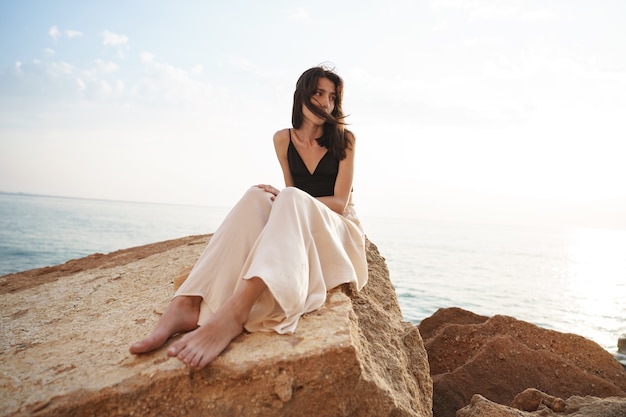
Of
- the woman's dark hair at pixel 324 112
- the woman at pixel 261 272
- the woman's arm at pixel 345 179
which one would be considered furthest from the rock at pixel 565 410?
the woman's dark hair at pixel 324 112

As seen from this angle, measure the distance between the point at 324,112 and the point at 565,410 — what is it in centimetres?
284

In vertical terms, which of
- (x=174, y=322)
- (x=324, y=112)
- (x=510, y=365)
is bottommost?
(x=510, y=365)

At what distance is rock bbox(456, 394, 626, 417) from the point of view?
2812 mm

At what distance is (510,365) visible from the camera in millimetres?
4145

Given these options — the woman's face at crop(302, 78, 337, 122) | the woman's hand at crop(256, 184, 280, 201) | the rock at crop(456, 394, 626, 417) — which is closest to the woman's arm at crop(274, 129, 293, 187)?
the woman's face at crop(302, 78, 337, 122)

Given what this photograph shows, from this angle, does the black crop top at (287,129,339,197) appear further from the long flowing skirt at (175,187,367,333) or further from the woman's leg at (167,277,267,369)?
the woman's leg at (167,277,267,369)

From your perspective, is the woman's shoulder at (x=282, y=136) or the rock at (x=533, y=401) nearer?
the rock at (x=533, y=401)

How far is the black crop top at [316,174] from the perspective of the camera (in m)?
3.67

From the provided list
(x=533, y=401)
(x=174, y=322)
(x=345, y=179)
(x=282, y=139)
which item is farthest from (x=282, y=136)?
(x=533, y=401)

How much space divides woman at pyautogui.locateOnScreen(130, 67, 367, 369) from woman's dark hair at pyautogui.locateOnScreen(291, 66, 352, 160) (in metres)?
0.51

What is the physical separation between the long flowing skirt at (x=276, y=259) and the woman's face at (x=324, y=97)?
1075 millimetres

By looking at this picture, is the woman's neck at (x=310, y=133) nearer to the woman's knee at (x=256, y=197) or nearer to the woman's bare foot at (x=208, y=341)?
the woman's knee at (x=256, y=197)

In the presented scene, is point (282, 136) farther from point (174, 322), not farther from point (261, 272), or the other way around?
point (174, 322)

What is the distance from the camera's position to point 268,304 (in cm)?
238
